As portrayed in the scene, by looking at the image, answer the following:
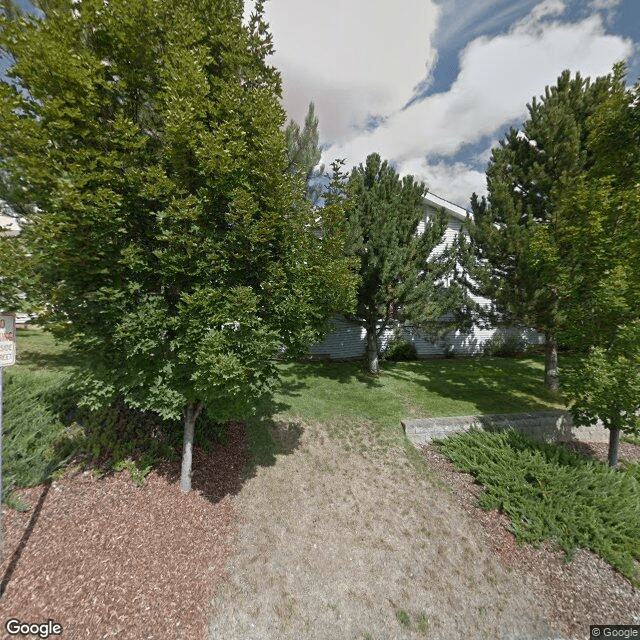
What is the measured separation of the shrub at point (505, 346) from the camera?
56.8 feet

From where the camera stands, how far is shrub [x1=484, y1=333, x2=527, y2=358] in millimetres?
17312

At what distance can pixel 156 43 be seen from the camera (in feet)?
14.2

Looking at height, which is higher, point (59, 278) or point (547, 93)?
point (547, 93)

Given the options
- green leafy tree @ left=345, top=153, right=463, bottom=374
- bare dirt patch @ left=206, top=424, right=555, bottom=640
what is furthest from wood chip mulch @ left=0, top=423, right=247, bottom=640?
green leafy tree @ left=345, top=153, right=463, bottom=374

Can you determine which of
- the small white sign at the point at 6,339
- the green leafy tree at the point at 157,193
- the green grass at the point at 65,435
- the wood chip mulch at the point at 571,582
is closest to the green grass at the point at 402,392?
the wood chip mulch at the point at 571,582

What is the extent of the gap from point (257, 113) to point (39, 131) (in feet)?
8.77

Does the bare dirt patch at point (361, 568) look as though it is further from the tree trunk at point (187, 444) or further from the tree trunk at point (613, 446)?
the tree trunk at point (613, 446)

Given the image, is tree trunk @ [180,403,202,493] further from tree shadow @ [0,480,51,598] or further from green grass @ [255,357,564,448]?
green grass @ [255,357,564,448]

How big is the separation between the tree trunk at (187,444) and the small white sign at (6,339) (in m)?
2.69

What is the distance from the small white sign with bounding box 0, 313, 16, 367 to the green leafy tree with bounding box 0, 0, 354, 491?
2.22 feet

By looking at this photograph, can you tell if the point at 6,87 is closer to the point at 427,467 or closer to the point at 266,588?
the point at 266,588

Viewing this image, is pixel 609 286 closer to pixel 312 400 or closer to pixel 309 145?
pixel 312 400

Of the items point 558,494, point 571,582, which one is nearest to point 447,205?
point 558,494

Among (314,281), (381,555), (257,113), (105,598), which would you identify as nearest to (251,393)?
(314,281)
